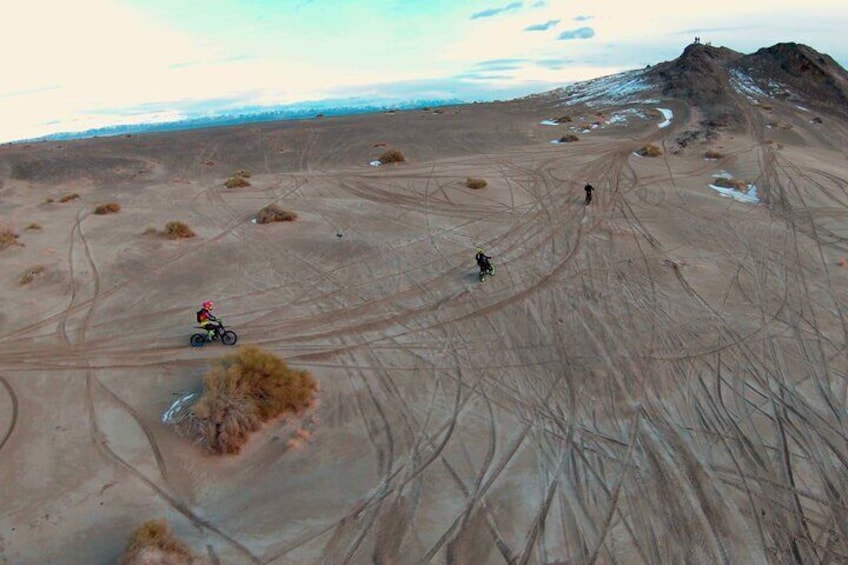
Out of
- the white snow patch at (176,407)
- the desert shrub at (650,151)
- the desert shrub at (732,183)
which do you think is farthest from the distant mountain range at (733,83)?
the white snow patch at (176,407)

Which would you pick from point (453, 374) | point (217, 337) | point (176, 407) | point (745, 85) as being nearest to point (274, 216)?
point (217, 337)

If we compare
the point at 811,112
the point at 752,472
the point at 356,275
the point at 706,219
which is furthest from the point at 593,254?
the point at 811,112

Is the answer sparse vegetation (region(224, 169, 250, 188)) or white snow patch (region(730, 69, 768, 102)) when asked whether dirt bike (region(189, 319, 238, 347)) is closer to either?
sparse vegetation (region(224, 169, 250, 188))

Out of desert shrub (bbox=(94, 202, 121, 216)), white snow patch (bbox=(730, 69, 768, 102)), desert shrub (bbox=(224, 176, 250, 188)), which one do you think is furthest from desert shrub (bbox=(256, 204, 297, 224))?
white snow patch (bbox=(730, 69, 768, 102))

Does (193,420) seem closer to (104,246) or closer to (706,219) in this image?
(104,246)

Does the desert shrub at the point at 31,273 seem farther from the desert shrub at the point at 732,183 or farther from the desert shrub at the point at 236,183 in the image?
the desert shrub at the point at 732,183

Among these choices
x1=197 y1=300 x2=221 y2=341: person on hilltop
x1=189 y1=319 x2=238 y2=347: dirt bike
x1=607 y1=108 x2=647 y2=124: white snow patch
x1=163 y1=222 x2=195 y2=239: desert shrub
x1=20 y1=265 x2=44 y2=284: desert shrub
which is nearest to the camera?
x1=197 y1=300 x2=221 y2=341: person on hilltop

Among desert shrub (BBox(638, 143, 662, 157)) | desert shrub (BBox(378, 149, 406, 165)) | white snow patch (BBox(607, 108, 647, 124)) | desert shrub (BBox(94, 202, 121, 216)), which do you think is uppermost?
desert shrub (BBox(94, 202, 121, 216))
